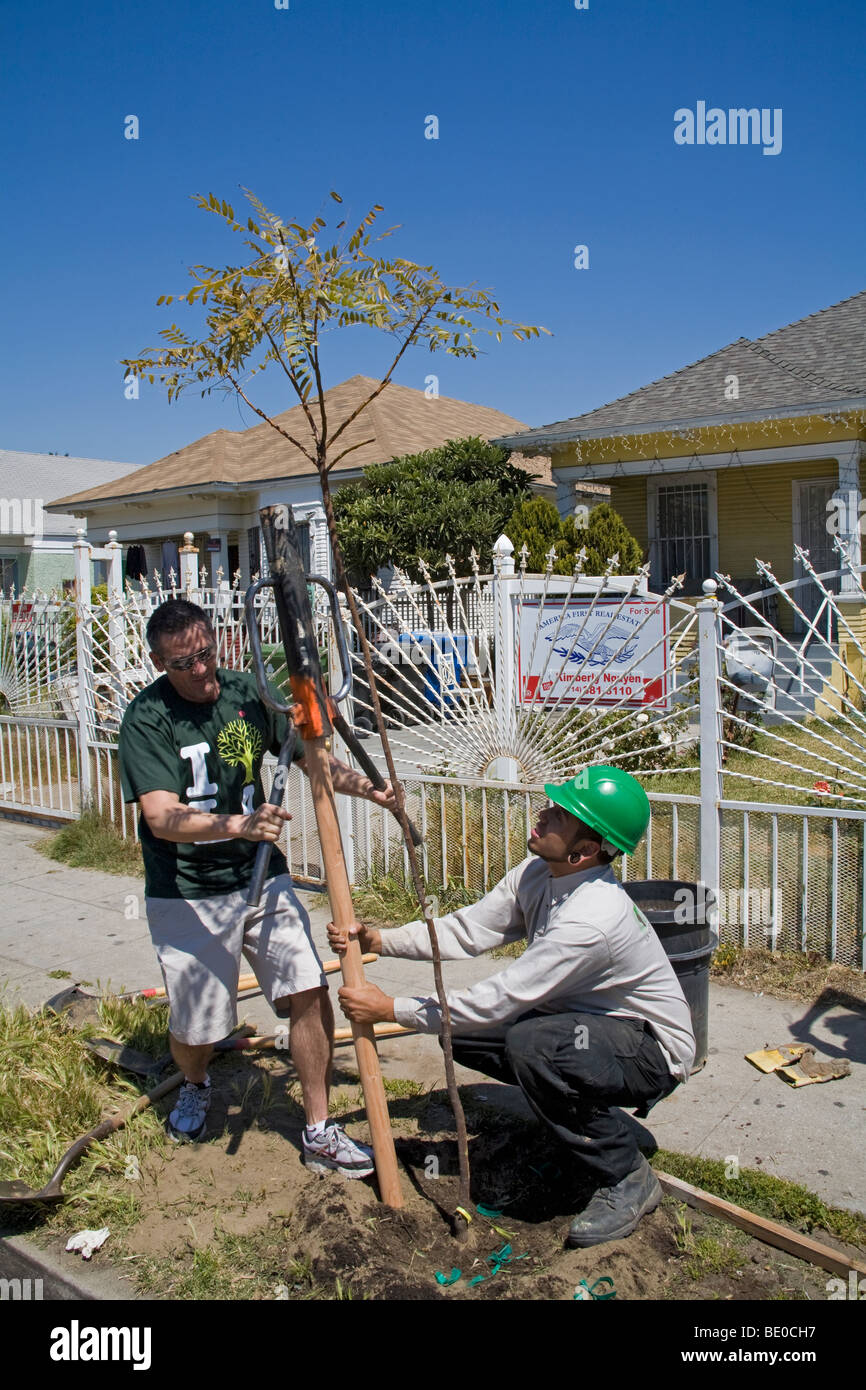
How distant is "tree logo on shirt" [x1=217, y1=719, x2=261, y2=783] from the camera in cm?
359

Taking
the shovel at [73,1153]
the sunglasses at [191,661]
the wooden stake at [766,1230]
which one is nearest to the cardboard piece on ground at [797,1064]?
the wooden stake at [766,1230]

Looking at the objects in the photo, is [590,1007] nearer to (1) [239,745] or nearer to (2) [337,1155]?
(2) [337,1155]

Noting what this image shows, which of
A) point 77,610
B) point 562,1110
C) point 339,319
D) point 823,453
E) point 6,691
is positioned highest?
point 823,453

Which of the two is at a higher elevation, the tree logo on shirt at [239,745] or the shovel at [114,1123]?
the tree logo on shirt at [239,745]

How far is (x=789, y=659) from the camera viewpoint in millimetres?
12359

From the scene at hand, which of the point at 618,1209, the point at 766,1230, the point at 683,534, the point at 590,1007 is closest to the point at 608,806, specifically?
the point at 590,1007

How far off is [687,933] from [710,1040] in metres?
0.79

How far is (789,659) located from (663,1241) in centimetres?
1029

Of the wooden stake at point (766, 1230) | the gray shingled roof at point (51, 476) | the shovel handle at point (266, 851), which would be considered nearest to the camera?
the wooden stake at point (766, 1230)

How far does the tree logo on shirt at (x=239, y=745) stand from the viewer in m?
3.59

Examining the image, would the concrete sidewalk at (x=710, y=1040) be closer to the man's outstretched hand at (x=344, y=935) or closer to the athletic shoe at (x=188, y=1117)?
the athletic shoe at (x=188, y=1117)

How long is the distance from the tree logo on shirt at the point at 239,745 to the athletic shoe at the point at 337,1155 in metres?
1.23
